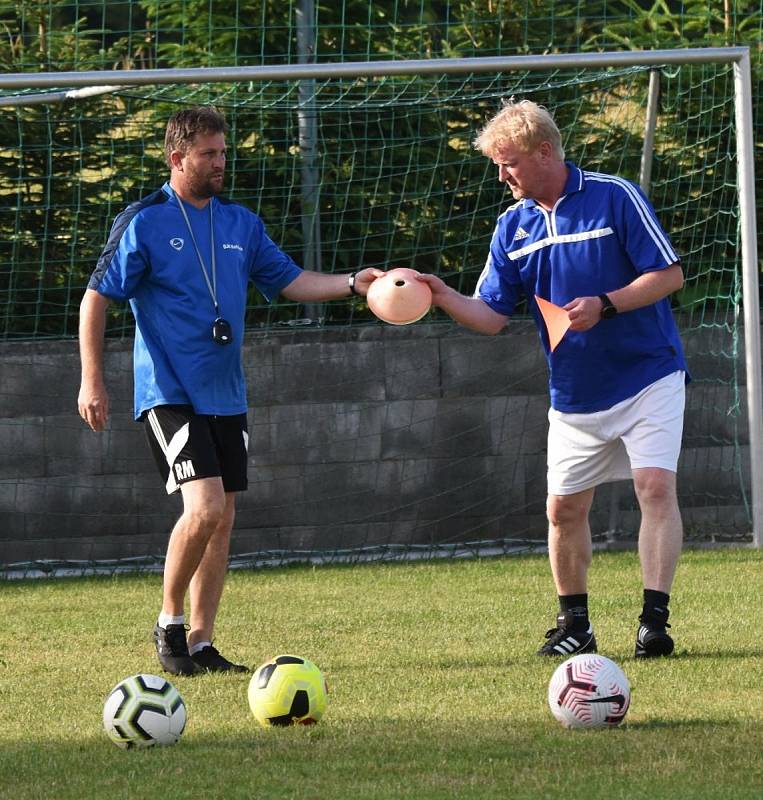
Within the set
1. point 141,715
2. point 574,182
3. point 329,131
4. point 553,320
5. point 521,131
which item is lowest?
point 141,715

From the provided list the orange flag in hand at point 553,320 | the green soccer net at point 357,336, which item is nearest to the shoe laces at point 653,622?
the orange flag in hand at point 553,320

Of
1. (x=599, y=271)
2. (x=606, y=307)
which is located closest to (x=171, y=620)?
(x=606, y=307)

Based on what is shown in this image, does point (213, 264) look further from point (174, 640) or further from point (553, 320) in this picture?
point (174, 640)

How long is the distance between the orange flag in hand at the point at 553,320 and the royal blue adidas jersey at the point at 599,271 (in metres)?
0.03

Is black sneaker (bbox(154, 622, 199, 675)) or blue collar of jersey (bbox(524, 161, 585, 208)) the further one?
blue collar of jersey (bbox(524, 161, 585, 208))

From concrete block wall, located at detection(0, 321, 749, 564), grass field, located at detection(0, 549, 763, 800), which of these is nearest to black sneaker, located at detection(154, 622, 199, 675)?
grass field, located at detection(0, 549, 763, 800)

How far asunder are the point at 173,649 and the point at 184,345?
1.23m

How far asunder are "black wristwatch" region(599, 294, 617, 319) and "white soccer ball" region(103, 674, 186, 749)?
242 centimetres

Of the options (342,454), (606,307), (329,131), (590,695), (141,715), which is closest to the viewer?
(141,715)

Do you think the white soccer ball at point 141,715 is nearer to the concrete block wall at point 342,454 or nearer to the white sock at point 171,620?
the white sock at point 171,620

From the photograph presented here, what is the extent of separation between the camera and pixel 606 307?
6.20 meters

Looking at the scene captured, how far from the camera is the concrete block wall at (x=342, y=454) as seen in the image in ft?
33.4

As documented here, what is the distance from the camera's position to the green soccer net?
33.7ft

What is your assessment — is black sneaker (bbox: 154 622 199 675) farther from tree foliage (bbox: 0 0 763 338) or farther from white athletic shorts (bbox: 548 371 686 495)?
tree foliage (bbox: 0 0 763 338)
